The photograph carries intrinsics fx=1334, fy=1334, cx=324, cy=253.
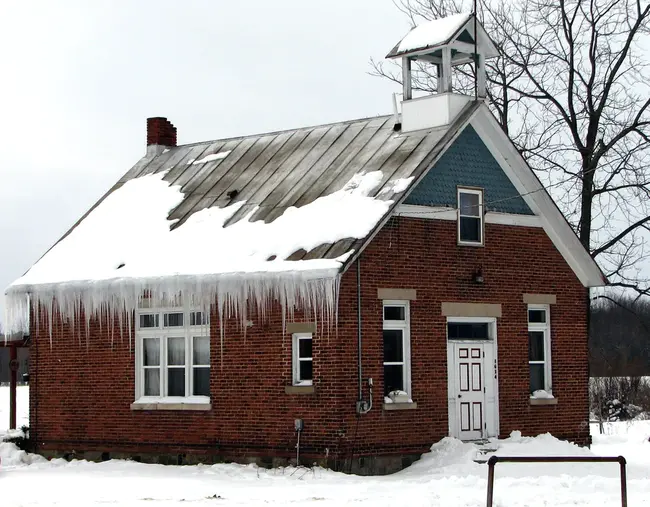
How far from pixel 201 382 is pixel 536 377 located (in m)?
6.47

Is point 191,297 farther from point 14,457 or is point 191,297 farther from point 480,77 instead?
point 480,77

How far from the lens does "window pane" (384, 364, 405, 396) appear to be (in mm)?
22812

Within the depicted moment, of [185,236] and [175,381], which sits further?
[185,236]

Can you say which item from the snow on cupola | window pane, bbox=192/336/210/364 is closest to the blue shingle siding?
the snow on cupola

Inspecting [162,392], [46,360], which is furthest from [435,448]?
[46,360]

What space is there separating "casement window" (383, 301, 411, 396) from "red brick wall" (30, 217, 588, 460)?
0.15 m

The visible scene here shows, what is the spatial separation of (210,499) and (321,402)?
4144 millimetres

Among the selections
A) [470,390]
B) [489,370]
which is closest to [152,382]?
[470,390]

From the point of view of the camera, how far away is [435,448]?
909 inches

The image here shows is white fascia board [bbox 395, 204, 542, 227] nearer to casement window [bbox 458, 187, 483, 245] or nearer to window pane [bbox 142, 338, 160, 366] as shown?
casement window [bbox 458, 187, 483, 245]

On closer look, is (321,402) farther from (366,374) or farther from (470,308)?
(470,308)

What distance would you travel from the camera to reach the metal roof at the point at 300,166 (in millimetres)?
23484

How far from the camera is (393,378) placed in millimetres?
22953

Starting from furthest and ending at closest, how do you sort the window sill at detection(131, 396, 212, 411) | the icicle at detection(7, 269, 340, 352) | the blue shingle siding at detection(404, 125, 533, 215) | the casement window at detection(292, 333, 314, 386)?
1. the window sill at detection(131, 396, 212, 411)
2. the blue shingle siding at detection(404, 125, 533, 215)
3. the casement window at detection(292, 333, 314, 386)
4. the icicle at detection(7, 269, 340, 352)
